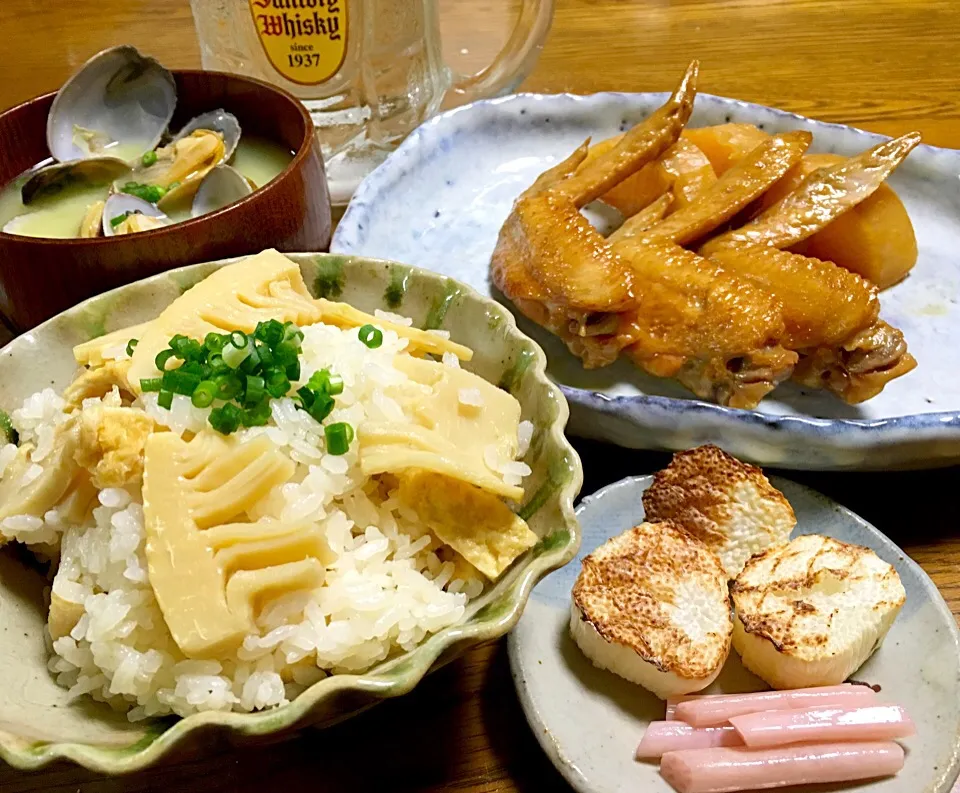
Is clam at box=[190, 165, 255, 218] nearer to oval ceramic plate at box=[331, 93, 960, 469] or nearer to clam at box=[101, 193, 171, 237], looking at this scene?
clam at box=[101, 193, 171, 237]

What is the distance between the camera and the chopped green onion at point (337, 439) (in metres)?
1.04

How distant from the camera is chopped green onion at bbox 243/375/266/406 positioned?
1.05 metres

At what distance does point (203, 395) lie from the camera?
3.37ft

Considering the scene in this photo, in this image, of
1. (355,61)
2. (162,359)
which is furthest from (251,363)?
(355,61)

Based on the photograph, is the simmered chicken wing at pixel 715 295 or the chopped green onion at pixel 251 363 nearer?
the chopped green onion at pixel 251 363

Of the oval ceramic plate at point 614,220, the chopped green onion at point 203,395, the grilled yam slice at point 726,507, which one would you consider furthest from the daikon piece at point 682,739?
the chopped green onion at point 203,395

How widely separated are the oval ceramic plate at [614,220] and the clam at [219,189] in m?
0.29

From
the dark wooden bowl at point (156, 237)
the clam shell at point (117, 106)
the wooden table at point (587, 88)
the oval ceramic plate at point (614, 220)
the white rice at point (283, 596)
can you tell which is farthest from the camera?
the clam shell at point (117, 106)

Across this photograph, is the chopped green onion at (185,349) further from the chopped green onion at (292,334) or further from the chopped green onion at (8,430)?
the chopped green onion at (8,430)

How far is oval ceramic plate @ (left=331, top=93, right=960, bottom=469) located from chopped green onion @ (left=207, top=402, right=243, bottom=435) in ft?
2.05

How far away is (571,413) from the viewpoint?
1.47 metres

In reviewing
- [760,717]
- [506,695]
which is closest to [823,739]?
[760,717]

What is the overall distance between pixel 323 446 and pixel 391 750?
1.47ft

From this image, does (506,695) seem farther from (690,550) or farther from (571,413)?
(571,413)
